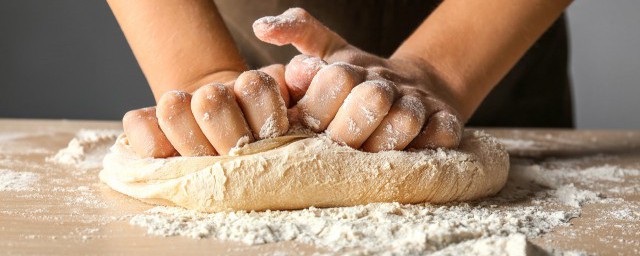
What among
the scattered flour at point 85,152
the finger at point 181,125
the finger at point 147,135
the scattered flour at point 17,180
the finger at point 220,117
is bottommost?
the scattered flour at point 17,180

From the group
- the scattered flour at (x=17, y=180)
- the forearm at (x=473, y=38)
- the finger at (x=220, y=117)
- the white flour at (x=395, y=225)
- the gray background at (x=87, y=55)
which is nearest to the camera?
the white flour at (x=395, y=225)

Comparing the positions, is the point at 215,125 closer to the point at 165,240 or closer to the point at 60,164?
the point at 165,240

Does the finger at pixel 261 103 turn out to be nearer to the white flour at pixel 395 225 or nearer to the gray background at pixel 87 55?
the white flour at pixel 395 225

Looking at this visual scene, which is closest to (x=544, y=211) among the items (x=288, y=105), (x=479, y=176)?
(x=479, y=176)

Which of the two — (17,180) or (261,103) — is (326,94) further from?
(17,180)

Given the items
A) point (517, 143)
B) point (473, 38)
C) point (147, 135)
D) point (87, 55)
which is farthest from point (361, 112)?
point (87, 55)

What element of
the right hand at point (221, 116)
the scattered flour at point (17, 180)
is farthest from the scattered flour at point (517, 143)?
the scattered flour at point (17, 180)
